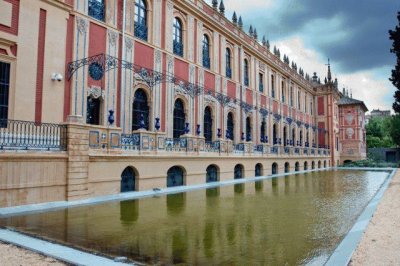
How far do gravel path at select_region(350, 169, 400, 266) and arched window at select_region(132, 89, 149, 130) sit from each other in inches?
436

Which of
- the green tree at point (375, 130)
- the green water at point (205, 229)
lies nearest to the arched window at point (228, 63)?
the green water at point (205, 229)

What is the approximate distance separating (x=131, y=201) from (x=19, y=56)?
6112mm

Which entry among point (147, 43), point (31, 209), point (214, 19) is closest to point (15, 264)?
point (31, 209)

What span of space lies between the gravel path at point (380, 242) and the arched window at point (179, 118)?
12.2 metres

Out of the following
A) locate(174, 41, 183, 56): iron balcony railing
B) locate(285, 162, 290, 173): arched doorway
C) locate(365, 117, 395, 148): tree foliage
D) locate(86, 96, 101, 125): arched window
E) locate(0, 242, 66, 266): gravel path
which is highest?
locate(174, 41, 183, 56): iron balcony railing

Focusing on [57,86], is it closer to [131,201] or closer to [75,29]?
[75,29]

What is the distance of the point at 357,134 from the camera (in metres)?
49.7

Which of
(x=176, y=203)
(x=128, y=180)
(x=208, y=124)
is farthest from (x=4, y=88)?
(x=208, y=124)

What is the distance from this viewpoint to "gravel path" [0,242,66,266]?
14.9 ft

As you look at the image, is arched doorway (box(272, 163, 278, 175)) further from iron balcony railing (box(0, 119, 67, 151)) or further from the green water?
iron balcony railing (box(0, 119, 67, 151))

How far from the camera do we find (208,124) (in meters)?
21.8

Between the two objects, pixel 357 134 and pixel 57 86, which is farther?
pixel 357 134

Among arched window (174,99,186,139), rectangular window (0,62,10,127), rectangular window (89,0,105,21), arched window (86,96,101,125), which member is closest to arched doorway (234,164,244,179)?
arched window (174,99,186,139)

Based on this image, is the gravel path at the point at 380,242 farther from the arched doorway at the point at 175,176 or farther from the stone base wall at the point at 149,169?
the arched doorway at the point at 175,176
